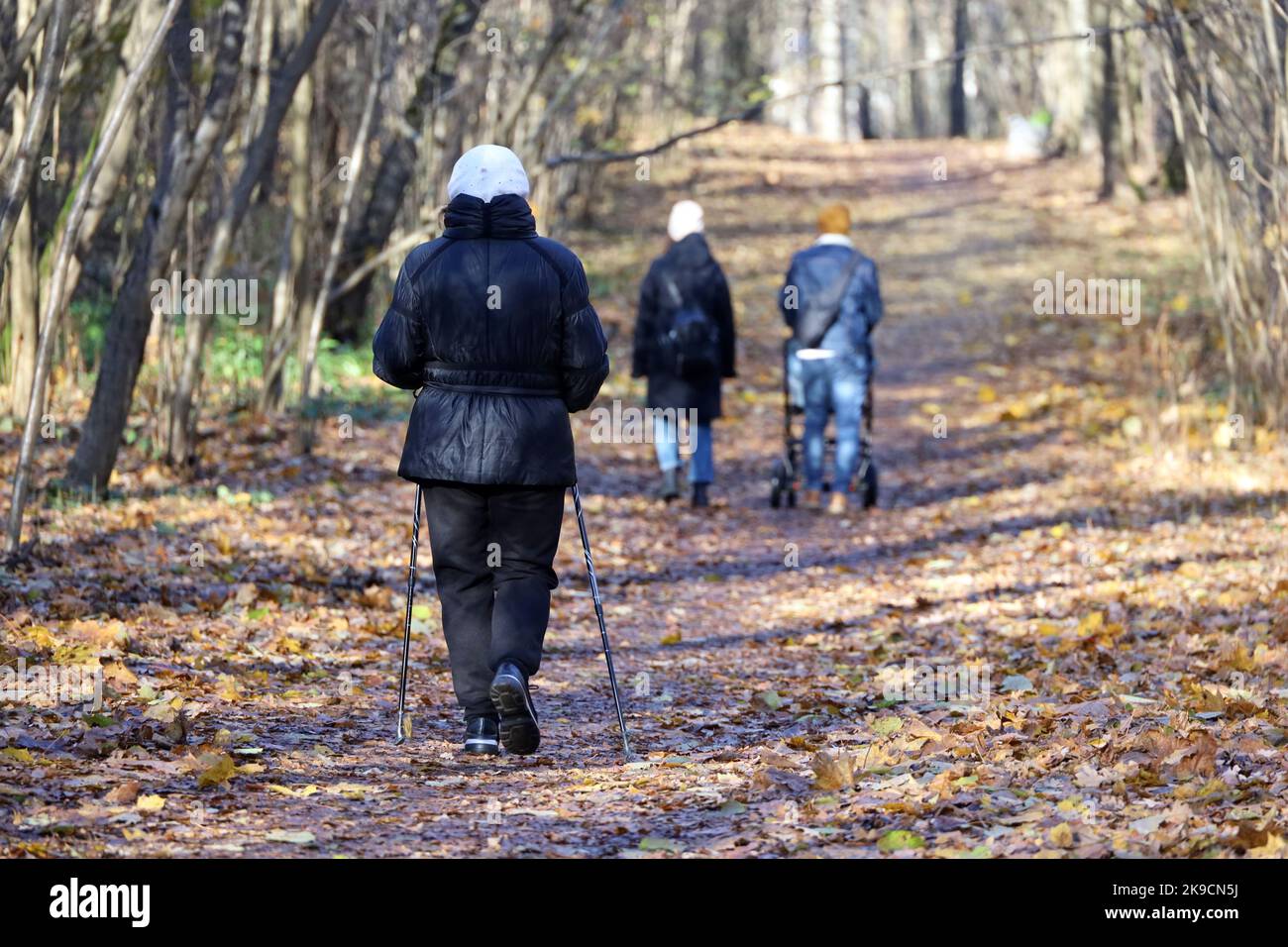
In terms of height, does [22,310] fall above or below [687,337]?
above

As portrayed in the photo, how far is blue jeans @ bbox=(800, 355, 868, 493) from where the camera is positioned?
36.8 feet

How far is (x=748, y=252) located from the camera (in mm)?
25906

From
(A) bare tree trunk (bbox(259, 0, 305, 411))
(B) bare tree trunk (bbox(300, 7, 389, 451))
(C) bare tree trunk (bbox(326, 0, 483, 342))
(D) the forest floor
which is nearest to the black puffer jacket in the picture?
(D) the forest floor

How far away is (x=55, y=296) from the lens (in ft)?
24.7

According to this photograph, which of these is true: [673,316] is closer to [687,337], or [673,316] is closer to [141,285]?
[687,337]

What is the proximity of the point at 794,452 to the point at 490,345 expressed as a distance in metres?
6.67

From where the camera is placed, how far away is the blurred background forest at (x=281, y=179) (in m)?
9.55

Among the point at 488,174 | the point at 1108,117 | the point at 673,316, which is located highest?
the point at 1108,117

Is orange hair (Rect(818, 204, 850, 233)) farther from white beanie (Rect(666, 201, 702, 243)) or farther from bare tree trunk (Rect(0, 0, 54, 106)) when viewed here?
bare tree trunk (Rect(0, 0, 54, 106))

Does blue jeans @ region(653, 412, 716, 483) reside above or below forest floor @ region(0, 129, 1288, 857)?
above

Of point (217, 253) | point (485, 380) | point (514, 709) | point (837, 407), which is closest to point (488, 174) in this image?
point (485, 380)

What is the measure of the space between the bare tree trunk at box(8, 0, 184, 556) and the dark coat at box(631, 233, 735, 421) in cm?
448

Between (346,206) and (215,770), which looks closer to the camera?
(215,770)
